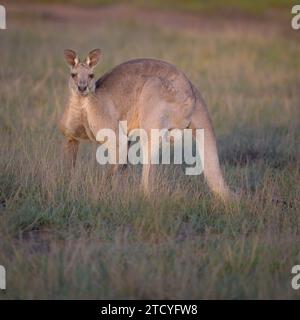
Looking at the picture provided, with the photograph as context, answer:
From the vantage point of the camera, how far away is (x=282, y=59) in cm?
1416

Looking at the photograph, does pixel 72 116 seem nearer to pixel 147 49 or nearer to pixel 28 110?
pixel 28 110

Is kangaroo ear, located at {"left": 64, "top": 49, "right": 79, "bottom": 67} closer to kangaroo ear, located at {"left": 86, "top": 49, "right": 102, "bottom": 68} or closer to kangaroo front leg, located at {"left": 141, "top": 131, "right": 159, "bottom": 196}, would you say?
kangaroo ear, located at {"left": 86, "top": 49, "right": 102, "bottom": 68}

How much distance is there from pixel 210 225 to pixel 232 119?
3.70m

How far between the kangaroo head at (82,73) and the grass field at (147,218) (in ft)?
2.16

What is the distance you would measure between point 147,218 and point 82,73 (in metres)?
Result: 1.43

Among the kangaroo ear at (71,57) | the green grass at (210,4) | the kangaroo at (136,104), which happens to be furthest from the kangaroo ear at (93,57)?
the green grass at (210,4)

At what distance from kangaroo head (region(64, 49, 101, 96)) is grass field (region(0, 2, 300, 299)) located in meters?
0.66

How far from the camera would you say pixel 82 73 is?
6.05 meters

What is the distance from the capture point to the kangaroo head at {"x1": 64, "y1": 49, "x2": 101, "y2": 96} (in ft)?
19.8

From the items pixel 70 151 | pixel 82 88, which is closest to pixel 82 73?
pixel 82 88

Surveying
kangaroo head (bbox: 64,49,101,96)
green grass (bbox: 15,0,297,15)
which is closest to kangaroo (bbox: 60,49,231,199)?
kangaroo head (bbox: 64,49,101,96)

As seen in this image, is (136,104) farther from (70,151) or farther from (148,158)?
(70,151)

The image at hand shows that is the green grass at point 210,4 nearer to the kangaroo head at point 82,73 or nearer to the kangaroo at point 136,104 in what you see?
the kangaroo at point 136,104
